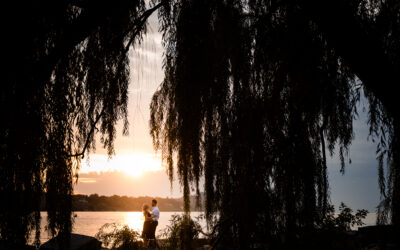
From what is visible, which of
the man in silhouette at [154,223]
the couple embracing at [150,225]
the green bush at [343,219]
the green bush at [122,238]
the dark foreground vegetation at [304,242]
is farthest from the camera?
the man in silhouette at [154,223]

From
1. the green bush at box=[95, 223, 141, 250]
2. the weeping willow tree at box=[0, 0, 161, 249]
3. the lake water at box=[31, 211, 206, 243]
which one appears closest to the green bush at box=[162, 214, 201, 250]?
the lake water at box=[31, 211, 206, 243]

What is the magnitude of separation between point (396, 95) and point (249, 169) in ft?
2.86

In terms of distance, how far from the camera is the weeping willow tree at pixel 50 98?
1.59 meters

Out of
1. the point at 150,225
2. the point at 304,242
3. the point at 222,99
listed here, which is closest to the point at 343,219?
the point at 304,242

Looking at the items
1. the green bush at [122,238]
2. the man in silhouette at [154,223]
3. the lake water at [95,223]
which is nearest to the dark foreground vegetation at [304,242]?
the green bush at [122,238]

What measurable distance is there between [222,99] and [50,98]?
1.06 m

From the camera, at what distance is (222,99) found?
2.05 m

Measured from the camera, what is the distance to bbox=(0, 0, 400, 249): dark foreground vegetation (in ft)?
5.38

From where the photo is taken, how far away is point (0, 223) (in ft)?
5.22

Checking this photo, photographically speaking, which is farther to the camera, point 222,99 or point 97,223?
point 97,223

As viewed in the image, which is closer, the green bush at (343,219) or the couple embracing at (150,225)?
the green bush at (343,219)

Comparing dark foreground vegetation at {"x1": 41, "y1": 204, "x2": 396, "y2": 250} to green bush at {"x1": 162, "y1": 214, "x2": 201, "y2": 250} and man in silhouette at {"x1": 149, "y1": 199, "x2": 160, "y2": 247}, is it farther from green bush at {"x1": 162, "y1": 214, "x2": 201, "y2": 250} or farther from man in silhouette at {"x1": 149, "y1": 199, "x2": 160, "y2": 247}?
man in silhouette at {"x1": 149, "y1": 199, "x2": 160, "y2": 247}

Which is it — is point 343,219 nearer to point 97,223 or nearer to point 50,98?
point 50,98

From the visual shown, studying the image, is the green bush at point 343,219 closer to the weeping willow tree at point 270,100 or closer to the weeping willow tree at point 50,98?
the weeping willow tree at point 270,100
